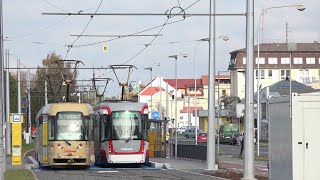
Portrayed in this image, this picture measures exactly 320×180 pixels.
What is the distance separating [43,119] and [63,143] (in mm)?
2033

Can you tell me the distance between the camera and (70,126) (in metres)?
38.5

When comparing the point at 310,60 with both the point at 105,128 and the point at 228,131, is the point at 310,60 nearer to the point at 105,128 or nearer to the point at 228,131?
the point at 228,131

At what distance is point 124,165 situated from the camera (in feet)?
142

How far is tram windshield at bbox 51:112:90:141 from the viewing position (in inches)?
1510

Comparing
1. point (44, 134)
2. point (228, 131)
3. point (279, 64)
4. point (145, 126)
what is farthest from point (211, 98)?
point (279, 64)

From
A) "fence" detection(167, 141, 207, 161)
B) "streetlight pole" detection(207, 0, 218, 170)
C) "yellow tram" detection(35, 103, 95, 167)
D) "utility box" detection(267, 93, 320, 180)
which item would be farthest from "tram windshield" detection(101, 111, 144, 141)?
"utility box" detection(267, 93, 320, 180)

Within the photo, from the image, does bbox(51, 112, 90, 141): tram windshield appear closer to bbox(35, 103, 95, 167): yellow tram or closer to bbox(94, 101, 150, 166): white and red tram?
bbox(35, 103, 95, 167): yellow tram

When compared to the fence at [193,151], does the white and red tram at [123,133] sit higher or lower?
higher

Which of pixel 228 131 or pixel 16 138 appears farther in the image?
pixel 228 131

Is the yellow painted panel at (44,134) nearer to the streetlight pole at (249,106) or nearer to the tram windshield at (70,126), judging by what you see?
the tram windshield at (70,126)

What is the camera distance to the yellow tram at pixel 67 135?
125 feet

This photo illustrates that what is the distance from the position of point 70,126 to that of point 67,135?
478 millimetres

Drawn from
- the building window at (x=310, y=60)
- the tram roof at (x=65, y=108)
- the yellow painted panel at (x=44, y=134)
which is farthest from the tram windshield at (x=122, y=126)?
the building window at (x=310, y=60)

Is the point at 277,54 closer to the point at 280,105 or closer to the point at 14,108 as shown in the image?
the point at 14,108
